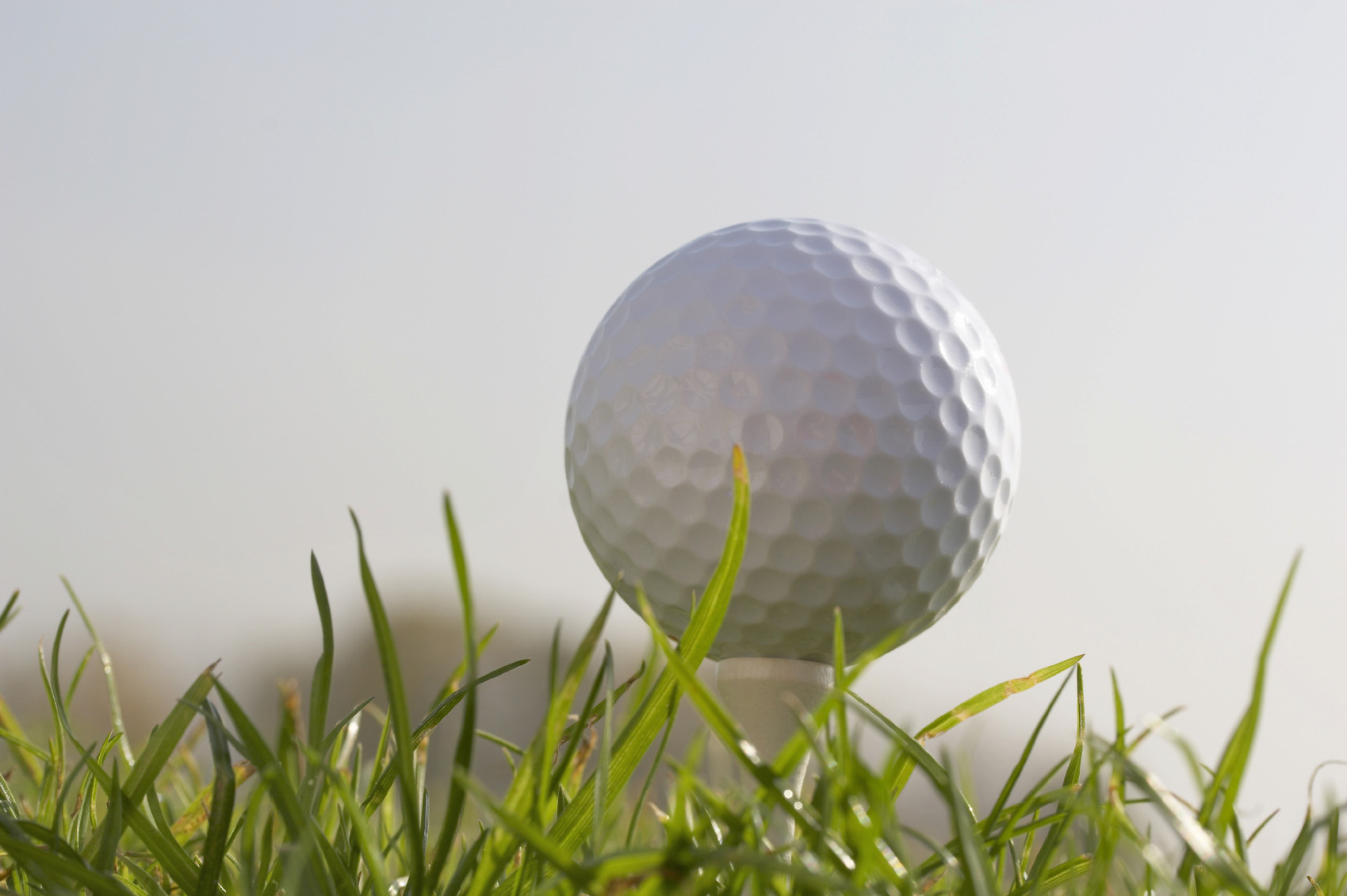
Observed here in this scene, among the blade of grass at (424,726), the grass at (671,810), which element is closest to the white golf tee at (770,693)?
the grass at (671,810)

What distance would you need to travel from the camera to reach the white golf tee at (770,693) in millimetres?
1260

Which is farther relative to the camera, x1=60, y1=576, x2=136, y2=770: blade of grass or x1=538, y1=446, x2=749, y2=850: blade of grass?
x1=60, y1=576, x2=136, y2=770: blade of grass

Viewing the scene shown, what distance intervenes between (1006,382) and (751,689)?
1.92ft

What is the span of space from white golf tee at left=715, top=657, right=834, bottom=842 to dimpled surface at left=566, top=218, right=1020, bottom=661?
0.07ft

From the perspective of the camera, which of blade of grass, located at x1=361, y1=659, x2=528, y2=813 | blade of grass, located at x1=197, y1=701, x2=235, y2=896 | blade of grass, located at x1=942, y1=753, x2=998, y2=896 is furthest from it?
blade of grass, located at x1=361, y1=659, x2=528, y2=813

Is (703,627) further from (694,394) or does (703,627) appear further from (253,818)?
(694,394)

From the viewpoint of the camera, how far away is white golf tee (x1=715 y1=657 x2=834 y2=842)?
1.26 m

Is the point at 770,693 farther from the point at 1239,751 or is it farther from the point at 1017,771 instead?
the point at 1239,751

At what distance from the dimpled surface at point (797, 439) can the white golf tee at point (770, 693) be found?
0.07 ft

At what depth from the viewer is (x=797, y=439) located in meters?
1.19

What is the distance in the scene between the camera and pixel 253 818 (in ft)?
1.68

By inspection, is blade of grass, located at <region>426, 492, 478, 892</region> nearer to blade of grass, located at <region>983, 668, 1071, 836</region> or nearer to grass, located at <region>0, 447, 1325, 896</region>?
grass, located at <region>0, 447, 1325, 896</region>

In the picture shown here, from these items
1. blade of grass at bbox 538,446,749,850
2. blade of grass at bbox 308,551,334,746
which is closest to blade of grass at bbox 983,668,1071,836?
blade of grass at bbox 538,446,749,850

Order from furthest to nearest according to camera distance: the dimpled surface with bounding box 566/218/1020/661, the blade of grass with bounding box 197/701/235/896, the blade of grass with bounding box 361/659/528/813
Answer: the dimpled surface with bounding box 566/218/1020/661, the blade of grass with bounding box 361/659/528/813, the blade of grass with bounding box 197/701/235/896
